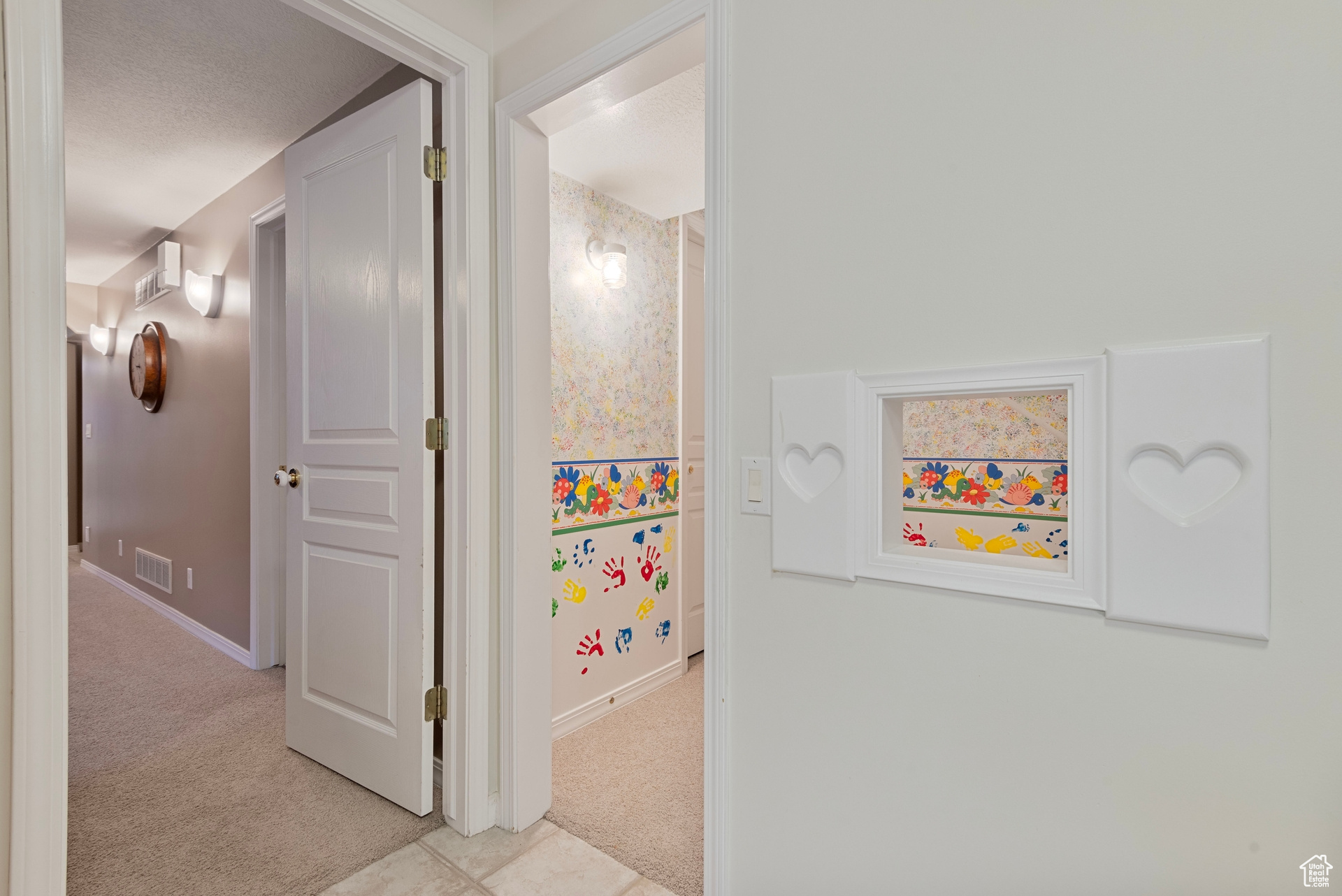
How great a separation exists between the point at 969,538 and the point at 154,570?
4675mm

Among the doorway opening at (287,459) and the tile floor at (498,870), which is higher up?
the doorway opening at (287,459)

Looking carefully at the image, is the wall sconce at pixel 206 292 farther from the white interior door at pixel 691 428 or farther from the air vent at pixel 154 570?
the white interior door at pixel 691 428

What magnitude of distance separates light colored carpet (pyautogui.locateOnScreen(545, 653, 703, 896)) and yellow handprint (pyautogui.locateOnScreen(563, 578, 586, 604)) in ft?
1.66

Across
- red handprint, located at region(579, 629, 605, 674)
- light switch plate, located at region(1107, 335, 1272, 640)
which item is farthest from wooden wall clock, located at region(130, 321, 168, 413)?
light switch plate, located at region(1107, 335, 1272, 640)

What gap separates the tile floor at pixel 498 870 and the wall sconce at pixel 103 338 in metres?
4.66

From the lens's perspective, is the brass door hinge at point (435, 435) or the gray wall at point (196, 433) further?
the gray wall at point (196, 433)

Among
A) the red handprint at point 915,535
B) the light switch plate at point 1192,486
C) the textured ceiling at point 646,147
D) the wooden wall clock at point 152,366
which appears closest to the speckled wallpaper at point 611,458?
the textured ceiling at point 646,147

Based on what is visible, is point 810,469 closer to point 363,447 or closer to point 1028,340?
point 1028,340

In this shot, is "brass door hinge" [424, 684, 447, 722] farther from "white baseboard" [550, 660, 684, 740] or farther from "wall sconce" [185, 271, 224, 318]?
"wall sconce" [185, 271, 224, 318]

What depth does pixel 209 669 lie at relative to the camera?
3.02 meters

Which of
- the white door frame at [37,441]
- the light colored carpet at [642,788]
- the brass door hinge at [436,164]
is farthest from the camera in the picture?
the brass door hinge at [436,164]

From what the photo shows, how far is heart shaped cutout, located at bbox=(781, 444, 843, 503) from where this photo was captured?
1138 millimetres

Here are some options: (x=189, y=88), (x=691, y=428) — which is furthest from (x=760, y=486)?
(x=189, y=88)

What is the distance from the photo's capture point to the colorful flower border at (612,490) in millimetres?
2463
